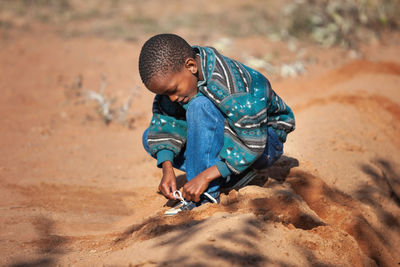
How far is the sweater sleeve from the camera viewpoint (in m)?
2.51

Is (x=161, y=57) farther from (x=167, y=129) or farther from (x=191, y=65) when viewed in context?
(x=167, y=129)

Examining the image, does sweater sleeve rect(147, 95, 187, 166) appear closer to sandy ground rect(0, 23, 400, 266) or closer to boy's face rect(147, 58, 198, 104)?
boy's face rect(147, 58, 198, 104)

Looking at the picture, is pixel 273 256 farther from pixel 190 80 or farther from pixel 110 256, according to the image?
pixel 190 80

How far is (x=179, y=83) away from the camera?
2.16m

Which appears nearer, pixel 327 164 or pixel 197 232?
pixel 197 232

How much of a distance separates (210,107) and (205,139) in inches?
6.9

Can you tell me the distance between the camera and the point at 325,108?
4.45 meters

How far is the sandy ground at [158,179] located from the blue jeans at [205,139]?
0.20m

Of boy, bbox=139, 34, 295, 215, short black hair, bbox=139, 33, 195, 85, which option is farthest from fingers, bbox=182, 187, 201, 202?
short black hair, bbox=139, 33, 195, 85

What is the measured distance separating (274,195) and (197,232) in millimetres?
625

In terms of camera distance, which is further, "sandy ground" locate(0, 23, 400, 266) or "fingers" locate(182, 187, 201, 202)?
"fingers" locate(182, 187, 201, 202)

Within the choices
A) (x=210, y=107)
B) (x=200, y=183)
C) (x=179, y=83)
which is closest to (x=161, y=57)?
(x=179, y=83)

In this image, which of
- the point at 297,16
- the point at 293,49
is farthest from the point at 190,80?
the point at 297,16

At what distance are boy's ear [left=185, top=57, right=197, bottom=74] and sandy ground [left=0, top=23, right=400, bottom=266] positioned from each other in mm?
724
